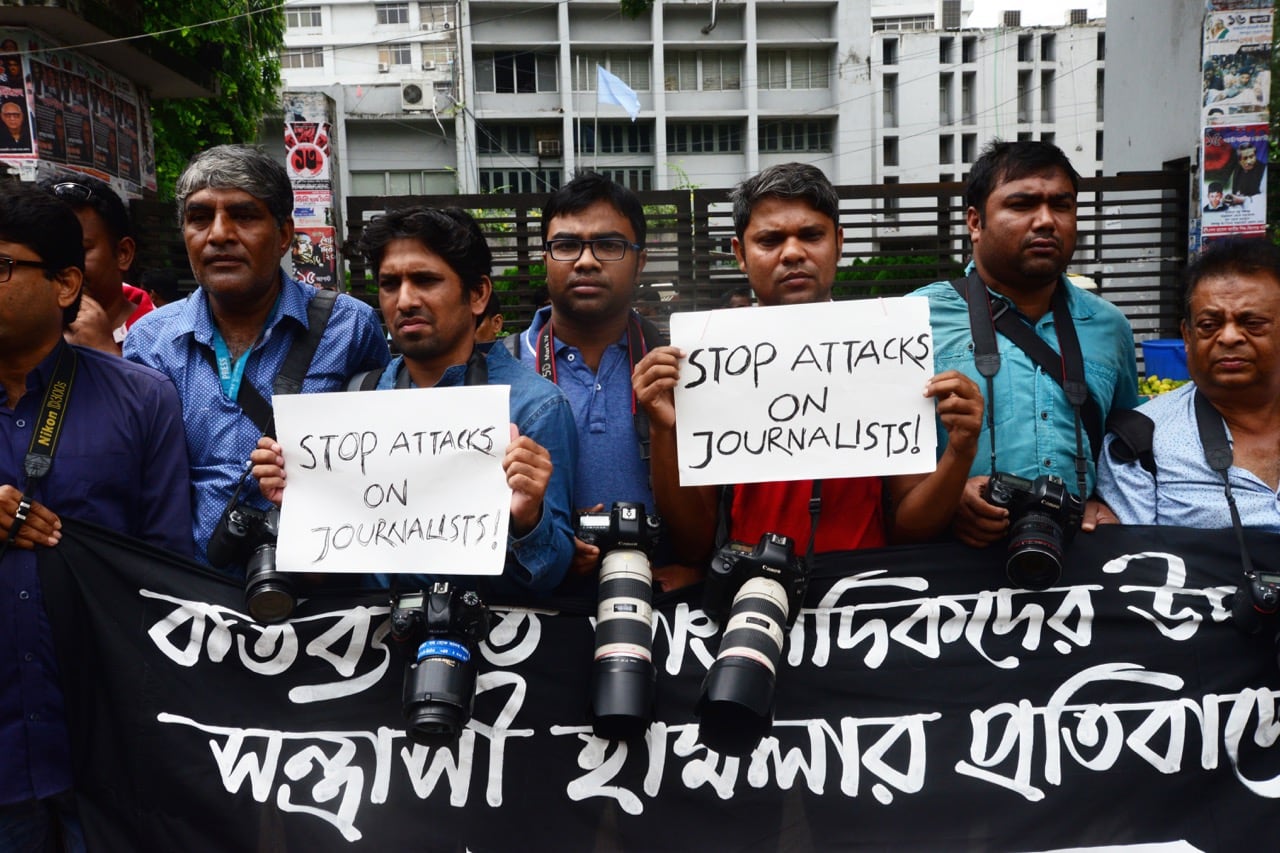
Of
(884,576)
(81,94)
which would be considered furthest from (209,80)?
(884,576)

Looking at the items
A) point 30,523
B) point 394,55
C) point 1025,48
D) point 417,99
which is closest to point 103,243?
point 30,523

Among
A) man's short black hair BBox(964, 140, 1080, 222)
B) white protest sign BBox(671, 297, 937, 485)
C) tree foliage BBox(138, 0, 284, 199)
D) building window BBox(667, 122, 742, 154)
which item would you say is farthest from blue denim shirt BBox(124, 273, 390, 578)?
building window BBox(667, 122, 742, 154)

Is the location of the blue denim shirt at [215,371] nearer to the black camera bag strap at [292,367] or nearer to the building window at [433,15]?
the black camera bag strap at [292,367]

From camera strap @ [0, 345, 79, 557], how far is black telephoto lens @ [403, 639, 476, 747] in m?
1.00

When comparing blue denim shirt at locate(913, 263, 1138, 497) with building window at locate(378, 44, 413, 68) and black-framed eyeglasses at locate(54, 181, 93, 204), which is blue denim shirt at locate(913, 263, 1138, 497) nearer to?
black-framed eyeglasses at locate(54, 181, 93, 204)

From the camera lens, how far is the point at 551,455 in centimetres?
245

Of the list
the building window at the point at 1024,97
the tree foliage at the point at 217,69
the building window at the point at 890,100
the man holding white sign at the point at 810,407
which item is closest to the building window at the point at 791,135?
the building window at the point at 890,100

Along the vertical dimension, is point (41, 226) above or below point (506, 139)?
below

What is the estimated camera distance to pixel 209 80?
14188 millimetres

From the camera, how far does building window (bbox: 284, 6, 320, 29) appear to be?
59.2 meters

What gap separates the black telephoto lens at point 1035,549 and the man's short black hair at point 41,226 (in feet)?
7.98

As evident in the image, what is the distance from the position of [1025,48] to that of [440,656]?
65123 mm

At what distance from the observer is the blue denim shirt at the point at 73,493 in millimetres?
2289

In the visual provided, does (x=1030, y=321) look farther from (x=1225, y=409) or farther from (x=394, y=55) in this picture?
(x=394, y=55)
